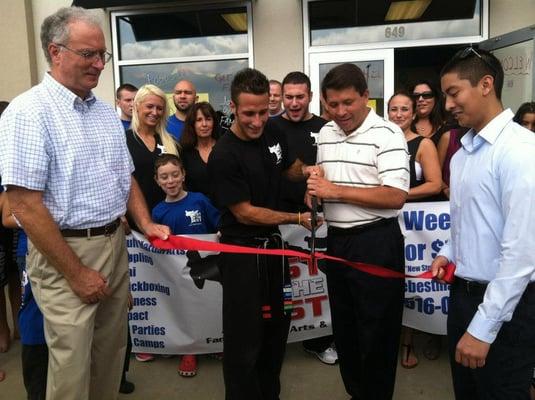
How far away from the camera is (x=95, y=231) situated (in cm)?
235

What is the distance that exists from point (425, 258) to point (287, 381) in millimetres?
1435

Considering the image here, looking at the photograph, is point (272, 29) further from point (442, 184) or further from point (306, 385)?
point (306, 385)

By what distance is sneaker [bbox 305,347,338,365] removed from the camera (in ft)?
12.4

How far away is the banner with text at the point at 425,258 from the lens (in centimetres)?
371

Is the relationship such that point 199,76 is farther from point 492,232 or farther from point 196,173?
point 492,232

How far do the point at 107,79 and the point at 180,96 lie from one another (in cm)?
335

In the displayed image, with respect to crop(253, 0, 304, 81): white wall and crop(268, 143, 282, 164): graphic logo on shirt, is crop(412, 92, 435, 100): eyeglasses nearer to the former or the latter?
crop(268, 143, 282, 164): graphic logo on shirt

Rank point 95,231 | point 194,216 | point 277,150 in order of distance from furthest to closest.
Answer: point 194,216, point 277,150, point 95,231

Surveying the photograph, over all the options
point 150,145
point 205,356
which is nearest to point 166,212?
point 150,145

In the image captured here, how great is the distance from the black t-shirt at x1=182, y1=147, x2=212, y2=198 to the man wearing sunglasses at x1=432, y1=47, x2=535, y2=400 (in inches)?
90.7

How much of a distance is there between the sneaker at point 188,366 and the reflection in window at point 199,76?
4.44 m

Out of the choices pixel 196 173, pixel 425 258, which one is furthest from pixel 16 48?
pixel 425 258

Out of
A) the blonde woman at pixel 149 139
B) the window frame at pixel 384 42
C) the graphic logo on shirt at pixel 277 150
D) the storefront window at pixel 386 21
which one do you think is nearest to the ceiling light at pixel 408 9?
the storefront window at pixel 386 21

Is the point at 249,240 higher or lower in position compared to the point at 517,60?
lower
